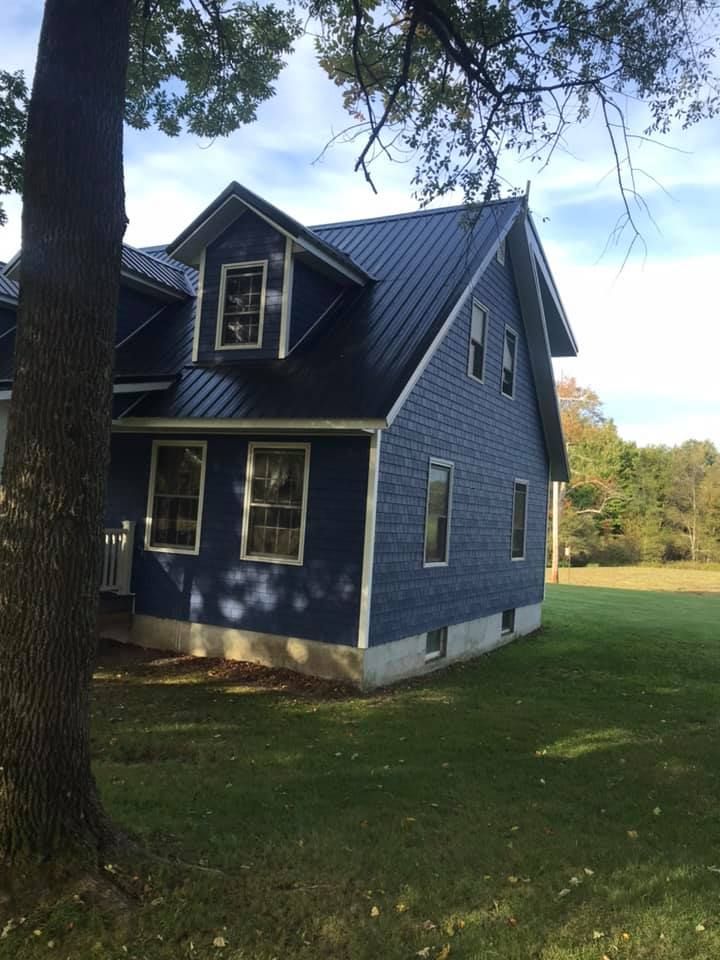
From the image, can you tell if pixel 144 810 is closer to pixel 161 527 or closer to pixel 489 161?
pixel 161 527

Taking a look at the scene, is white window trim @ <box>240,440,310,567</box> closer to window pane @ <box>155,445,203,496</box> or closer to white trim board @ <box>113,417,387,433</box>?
white trim board @ <box>113,417,387,433</box>

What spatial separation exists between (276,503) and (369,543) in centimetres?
152

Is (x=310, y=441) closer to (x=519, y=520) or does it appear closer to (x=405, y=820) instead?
(x=405, y=820)

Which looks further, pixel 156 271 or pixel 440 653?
pixel 156 271

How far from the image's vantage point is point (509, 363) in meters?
13.8

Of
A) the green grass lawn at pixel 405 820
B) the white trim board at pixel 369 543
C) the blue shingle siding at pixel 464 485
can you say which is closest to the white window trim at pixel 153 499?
the green grass lawn at pixel 405 820

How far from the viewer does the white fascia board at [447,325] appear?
29.1ft

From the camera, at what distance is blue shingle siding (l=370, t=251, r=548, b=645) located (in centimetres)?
973

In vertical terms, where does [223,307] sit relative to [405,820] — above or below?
above

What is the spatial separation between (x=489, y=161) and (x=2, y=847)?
7504 mm

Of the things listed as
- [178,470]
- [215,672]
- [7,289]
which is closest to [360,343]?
[178,470]

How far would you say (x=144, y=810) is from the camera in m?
4.89

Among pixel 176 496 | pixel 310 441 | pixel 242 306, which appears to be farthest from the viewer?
pixel 242 306

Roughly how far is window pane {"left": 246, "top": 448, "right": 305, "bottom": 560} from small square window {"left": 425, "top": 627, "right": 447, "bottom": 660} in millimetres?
2704
